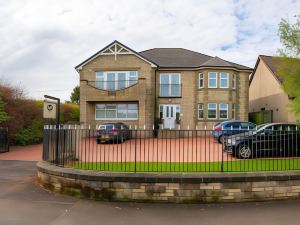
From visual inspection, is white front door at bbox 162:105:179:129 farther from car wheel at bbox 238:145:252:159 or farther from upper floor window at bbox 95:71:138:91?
car wheel at bbox 238:145:252:159

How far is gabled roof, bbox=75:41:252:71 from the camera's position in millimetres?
30077

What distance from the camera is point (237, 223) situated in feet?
22.2

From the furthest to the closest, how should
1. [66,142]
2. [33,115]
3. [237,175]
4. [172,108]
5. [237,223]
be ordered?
[172,108]
[33,115]
[66,142]
[237,175]
[237,223]

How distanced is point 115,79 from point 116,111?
283cm

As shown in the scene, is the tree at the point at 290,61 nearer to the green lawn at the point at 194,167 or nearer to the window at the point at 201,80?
the green lawn at the point at 194,167

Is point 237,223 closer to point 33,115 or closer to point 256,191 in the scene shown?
point 256,191

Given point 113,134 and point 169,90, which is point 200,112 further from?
point 113,134

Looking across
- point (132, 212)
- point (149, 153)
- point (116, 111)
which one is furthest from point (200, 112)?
point (132, 212)

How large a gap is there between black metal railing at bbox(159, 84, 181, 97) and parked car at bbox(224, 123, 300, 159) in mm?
18259

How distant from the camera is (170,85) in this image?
31047 mm

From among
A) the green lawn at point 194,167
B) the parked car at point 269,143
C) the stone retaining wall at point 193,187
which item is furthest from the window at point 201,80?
the stone retaining wall at point 193,187

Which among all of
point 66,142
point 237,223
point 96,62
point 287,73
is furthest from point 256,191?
point 96,62

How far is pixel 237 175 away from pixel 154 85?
2276cm

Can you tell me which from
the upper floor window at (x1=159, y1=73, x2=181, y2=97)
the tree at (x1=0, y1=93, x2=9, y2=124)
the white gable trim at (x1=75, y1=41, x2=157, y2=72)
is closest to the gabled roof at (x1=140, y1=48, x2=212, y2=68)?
the upper floor window at (x1=159, y1=73, x2=181, y2=97)
